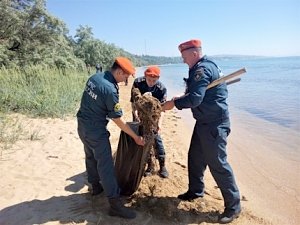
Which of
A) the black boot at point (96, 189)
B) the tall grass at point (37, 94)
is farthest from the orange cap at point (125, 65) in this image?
the tall grass at point (37, 94)

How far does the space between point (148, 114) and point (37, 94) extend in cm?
650

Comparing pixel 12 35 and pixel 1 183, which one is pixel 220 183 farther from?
pixel 12 35

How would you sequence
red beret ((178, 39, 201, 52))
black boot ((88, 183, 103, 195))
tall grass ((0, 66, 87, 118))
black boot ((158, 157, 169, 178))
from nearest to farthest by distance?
red beret ((178, 39, 201, 52)) < black boot ((88, 183, 103, 195)) < black boot ((158, 157, 169, 178)) < tall grass ((0, 66, 87, 118))

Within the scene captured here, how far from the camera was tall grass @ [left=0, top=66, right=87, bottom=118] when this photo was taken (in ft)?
28.7

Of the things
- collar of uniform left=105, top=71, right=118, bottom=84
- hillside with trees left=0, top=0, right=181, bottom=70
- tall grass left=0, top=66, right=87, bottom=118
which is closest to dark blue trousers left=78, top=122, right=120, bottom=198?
collar of uniform left=105, top=71, right=118, bottom=84

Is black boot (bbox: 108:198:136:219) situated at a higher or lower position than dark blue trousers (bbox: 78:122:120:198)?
lower

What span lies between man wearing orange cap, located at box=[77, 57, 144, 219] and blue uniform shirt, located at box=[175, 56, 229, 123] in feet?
2.18

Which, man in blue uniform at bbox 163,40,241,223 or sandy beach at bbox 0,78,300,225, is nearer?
man in blue uniform at bbox 163,40,241,223

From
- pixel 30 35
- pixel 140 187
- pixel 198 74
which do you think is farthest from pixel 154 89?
pixel 30 35

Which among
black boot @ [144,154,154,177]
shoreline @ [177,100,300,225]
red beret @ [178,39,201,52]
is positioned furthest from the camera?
black boot @ [144,154,154,177]

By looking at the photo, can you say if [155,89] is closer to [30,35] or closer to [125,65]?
[125,65]

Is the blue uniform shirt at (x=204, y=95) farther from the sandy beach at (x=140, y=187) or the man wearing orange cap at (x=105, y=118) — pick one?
the sandy beach at (x=140, y=187)

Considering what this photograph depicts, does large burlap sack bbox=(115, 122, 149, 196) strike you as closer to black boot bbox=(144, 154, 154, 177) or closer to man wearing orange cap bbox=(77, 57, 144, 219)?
man wearing orange cap bbox=(77, 57, 144, 219)

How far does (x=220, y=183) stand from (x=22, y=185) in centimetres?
277
